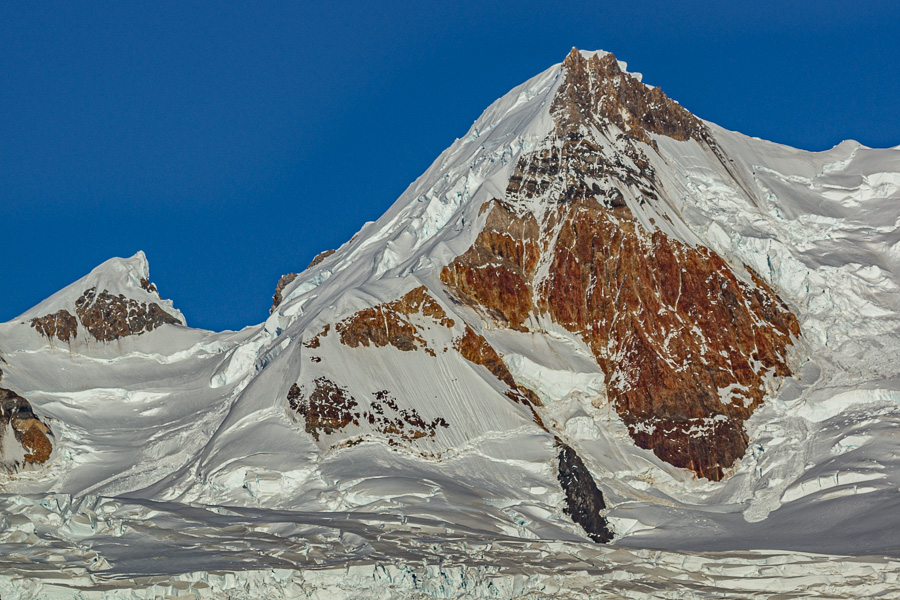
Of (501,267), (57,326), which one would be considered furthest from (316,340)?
(57,326)

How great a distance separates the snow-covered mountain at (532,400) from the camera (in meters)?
120

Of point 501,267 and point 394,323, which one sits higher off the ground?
point 501,267

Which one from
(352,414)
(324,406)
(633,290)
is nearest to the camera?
(352,414)

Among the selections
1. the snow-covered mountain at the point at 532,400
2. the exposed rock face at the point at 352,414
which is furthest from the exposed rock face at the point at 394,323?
the exposed rock face at the point at 352,414

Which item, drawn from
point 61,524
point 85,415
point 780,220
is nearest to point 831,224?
point 780,220

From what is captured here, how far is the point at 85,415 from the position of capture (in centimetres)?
17562

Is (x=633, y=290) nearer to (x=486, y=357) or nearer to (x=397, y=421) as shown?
(x=486, y=357)

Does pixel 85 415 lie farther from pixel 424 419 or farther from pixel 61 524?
pixel 61 524

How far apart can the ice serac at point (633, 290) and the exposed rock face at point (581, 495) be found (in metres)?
10.8

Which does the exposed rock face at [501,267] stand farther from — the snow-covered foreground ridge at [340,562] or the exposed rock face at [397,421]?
the snow-covered foreground ridge at [340,562]

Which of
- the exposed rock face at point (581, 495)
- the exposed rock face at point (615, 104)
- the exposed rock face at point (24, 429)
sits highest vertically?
the exposed rock face at point (615, 104)

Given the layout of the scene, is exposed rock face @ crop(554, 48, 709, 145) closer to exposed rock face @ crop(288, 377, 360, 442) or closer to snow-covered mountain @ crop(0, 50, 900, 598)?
snow-covered mountain @ crop(0, 50, 900, 598)

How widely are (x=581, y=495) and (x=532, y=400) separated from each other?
18.0m

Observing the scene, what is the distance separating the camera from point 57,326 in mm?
194375
